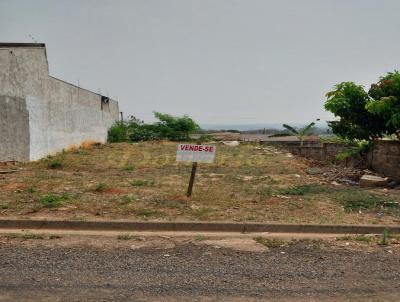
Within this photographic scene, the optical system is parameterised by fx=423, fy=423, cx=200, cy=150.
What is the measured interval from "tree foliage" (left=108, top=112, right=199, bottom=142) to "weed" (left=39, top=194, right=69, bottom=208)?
22.7 m

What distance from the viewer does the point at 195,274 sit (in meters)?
4.58

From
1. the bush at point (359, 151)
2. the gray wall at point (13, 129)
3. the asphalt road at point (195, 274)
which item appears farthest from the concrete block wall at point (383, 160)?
the gray wall at point (13, 129)

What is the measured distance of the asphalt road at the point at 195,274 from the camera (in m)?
4.00

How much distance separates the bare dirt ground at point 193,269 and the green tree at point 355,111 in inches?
271

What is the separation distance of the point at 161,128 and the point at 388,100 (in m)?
22.9

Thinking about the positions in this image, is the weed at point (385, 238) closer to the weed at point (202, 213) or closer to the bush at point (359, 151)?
the weed at point (202, 213)

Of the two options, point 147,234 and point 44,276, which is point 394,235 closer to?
point 147,234

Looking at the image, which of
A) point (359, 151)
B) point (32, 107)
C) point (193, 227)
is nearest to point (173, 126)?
point (32, 107)

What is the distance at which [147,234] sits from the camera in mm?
6301

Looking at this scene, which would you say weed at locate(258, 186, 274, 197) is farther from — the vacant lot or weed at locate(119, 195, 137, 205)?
weed at locate(119, 195, 137, 205)

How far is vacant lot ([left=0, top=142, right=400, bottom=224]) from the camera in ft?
23.6

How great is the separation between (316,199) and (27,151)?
10.2 metres

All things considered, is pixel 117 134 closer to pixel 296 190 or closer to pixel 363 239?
pixel 296 190

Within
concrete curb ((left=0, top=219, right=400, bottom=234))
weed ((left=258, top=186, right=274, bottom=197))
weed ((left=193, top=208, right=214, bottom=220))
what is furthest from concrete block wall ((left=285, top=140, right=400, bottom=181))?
weed ((left=193, top=208, right=214, bottom=220))
